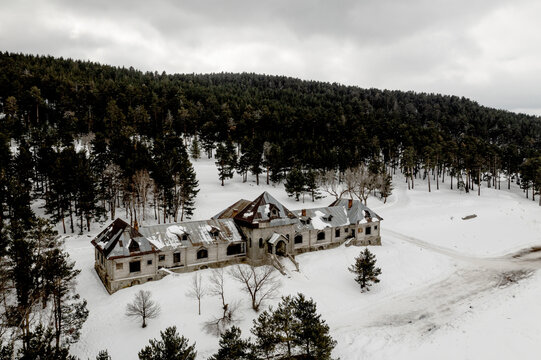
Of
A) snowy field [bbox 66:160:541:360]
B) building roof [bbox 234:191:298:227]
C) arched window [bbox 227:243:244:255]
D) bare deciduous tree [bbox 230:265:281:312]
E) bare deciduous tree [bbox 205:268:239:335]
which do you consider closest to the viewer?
snowy field [bbox 66:160:541:360]

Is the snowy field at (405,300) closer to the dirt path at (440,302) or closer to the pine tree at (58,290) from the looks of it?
the dirt path at (440,302)

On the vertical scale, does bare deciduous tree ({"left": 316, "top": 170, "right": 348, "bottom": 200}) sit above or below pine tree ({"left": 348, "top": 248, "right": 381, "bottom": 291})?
above

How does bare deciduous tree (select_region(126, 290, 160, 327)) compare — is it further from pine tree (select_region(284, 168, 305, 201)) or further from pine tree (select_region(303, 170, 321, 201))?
pine tree (select_region(303, 170, 321, 201))

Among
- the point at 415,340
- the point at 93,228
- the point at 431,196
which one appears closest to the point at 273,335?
the point at 415,340

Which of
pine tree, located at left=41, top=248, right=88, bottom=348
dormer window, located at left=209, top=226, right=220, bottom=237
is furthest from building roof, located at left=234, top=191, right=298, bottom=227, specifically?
pine tree, located at left=41, top=248, right=88, bottom=348

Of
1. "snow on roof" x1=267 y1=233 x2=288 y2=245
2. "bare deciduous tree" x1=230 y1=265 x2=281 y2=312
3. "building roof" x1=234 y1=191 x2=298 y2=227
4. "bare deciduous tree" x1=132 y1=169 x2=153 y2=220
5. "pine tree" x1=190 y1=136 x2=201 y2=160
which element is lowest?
"bare deciduous tree" x1=230 y1=265 x2=281 y2=312

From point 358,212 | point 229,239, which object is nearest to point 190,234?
point 229,239

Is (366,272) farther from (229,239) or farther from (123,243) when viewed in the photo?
(123,243)

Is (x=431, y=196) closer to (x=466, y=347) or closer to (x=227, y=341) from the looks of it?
(x=466, y=347)
